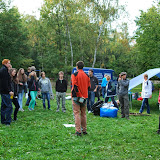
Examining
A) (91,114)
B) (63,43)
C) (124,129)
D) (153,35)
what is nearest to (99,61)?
(63,43)

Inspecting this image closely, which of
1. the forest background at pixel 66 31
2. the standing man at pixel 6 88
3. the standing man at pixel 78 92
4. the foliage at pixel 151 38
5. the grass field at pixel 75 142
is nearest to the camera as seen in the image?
the grass field at pixel 75 142

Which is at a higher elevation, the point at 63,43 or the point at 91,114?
the point at 63,43

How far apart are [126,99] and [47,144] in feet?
15.0

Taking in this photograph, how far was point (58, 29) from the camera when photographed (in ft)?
95.7

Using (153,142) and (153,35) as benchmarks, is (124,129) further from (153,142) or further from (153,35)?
(153,35)

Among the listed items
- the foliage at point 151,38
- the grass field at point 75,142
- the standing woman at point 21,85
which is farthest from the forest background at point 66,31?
the grass field at point 75,142

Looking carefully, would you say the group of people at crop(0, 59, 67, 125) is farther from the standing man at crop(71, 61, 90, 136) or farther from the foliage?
the foliage

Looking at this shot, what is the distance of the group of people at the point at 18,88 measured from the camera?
6654 mm

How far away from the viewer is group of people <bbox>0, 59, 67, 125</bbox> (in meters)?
6.65

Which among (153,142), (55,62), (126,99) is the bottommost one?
(153,142)

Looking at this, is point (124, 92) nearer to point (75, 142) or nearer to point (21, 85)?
point (75, 142)

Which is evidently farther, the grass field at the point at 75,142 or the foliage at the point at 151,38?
the foliage at the point at 151,38

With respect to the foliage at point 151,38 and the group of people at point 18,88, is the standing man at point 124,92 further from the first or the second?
the foliage at point 151,38

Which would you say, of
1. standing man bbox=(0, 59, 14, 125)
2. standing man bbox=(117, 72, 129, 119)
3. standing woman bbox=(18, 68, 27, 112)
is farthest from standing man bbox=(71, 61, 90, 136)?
standing woman bbox=(18, 68, 27, 112)
